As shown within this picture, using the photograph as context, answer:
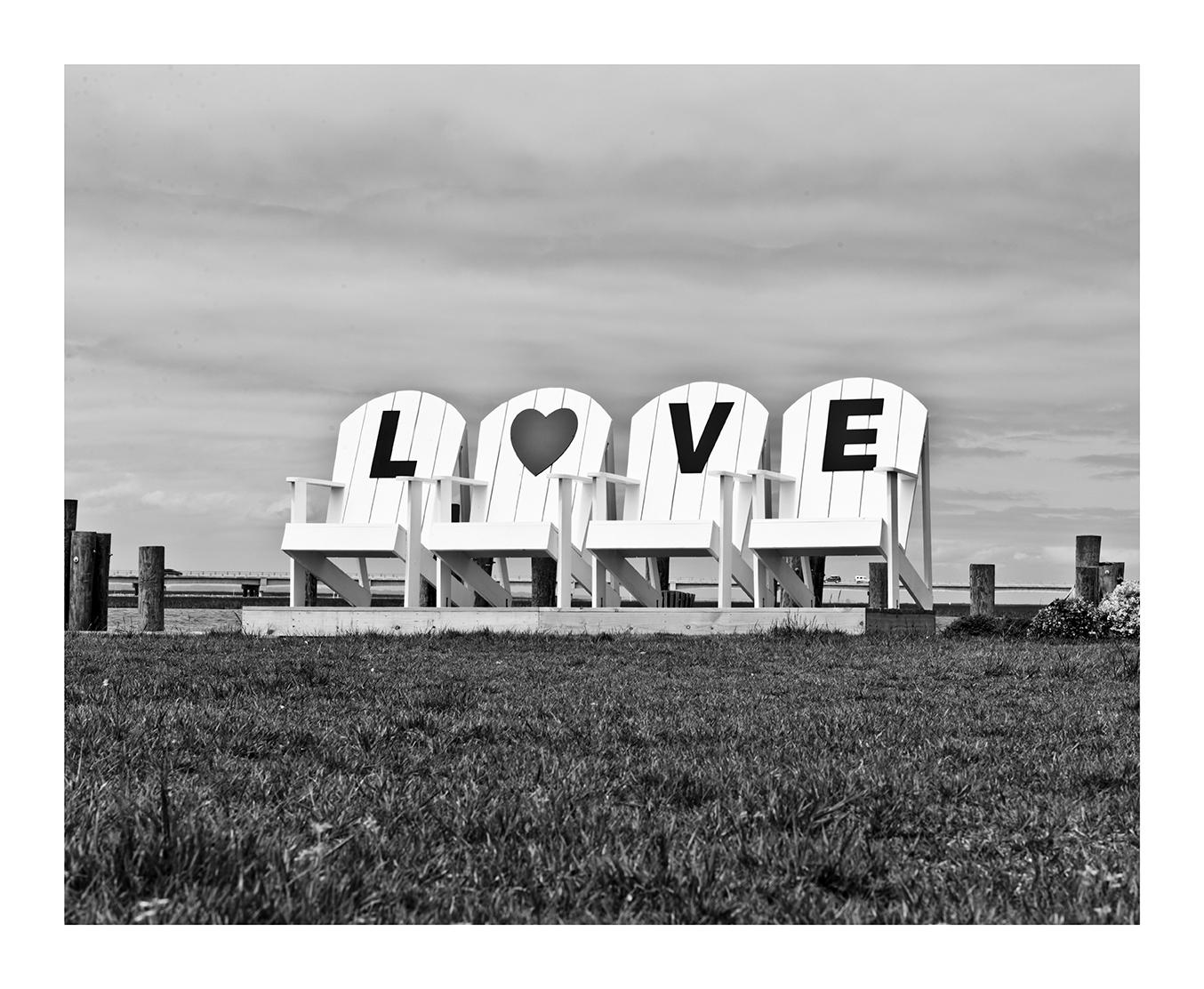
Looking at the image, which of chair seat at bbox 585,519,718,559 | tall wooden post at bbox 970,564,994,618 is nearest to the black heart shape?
chair seat at bbox 585,519,718,559

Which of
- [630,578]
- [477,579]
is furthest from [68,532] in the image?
[630,578]

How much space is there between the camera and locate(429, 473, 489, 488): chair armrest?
14.3m

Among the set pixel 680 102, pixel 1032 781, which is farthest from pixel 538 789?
pixel 680 102

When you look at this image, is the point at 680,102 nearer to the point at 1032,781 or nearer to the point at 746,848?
the point at 746,848

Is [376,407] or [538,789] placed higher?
[376,407]

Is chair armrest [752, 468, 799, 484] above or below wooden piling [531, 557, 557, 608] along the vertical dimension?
above

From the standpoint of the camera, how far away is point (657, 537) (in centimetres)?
1315

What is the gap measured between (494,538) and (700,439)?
257 cm

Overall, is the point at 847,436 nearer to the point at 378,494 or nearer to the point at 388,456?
the point at 388,456

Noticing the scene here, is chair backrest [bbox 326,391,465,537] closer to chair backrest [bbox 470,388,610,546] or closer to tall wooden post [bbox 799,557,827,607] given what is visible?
chair backrest [bbox 470,388,610,546]

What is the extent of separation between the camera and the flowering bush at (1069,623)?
12.4 m

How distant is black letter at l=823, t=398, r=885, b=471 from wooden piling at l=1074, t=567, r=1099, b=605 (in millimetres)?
2896

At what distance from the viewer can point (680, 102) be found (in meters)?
3.43
